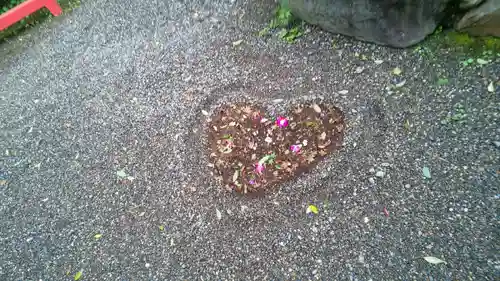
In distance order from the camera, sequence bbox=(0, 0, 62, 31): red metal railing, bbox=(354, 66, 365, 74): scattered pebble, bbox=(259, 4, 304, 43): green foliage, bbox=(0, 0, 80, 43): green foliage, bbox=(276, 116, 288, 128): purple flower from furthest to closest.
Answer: bbox=(0, 0, 80, 43): green foliage, bbox=(0, 0, 62, 31): red metal railing, bbox=(259, 4, 304, 43): green foliage, bbox=(354, 66, 365, 74): scattered pebble, bbox=(276, 116, 288, 128): purple flower

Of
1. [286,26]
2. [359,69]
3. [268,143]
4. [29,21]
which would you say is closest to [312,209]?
[268,143]

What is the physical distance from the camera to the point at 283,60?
3434 mm

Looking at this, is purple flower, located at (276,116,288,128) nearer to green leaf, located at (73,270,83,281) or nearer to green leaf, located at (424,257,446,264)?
green leaf, located at (424,257,446,264)

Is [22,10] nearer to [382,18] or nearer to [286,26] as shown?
[286,26]

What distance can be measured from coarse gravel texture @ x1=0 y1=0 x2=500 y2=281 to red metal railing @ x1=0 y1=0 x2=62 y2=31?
1410 millimetres

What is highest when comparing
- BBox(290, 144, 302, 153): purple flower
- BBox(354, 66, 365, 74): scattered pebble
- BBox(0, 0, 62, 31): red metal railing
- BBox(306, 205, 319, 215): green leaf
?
BBox(0, 0, 62, 31): red metal railing

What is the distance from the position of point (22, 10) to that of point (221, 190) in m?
4.37

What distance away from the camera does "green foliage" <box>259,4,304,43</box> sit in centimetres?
355

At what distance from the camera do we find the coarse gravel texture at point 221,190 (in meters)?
2.27

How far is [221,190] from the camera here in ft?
9.06

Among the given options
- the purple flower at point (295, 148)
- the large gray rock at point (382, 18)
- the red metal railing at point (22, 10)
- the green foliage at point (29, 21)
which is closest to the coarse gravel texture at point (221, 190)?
the large gray rock at point (382, 18)

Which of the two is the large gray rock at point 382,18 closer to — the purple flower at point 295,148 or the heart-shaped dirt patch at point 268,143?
the heart-shaped dirt patch at point 268,143

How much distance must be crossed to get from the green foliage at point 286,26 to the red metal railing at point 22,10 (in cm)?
351

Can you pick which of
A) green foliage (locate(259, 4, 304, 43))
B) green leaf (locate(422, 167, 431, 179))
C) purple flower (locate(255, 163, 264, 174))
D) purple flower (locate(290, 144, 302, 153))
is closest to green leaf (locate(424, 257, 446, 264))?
green leaf (locate(422, 167, 431, 179))
